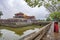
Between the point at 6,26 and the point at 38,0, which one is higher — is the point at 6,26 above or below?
below

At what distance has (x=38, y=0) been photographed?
8.62 m

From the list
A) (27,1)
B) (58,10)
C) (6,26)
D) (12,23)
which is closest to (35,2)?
(27,1)

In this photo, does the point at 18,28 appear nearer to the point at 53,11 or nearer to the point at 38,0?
the point at 53,11

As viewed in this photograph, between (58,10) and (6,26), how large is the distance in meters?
30.5

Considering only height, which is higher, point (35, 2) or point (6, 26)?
point (35, 2)

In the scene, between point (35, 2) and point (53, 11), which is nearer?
point (35, 2)

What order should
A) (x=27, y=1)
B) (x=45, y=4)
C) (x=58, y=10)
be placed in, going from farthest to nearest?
(x=58, y=10), (x=45, y=4), (x=27, y=1)

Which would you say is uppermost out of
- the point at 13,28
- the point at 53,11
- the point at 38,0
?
the point at 38,0

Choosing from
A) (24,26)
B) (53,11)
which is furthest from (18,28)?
(53,11)

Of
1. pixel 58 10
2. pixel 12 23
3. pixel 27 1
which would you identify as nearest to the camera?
pixel 27 1

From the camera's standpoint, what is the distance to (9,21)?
1582 inches

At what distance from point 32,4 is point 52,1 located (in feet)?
3.27

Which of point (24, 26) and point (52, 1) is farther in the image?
point (24, 26)

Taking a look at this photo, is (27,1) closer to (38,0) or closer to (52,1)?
(38,0)
